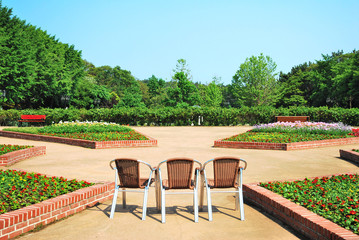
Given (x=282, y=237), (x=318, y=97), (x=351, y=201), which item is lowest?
(x=282, y=237)

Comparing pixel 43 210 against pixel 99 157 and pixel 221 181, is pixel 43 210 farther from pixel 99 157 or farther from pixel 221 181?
pixel 99 157

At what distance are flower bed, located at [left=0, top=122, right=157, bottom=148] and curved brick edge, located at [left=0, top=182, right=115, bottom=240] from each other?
7.78 meters

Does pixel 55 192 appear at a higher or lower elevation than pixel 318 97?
lower

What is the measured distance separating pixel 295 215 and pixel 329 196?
1021mm

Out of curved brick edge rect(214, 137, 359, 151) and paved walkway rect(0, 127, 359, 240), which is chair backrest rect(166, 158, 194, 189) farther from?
curved brick edge rect(214, 137, 359, 151)

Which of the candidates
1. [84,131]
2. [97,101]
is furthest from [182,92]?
[84,131]

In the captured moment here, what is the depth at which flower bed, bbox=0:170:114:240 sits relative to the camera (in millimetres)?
4365

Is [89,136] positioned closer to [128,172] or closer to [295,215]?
[128,172]

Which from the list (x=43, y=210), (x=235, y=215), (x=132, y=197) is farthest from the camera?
(x=132, y=197)

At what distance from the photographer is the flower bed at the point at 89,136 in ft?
46.5

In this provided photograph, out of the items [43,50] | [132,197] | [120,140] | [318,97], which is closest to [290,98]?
[318,97]

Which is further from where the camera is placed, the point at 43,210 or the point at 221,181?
the point at 221,181

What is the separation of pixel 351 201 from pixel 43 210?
446 cm

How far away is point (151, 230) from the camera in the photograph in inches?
187
